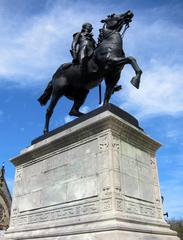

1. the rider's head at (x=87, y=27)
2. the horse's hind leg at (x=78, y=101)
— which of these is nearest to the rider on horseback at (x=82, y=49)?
the rider's head at (x=87, y=27)

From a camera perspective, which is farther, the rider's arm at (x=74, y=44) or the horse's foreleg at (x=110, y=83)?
the rider's arm at (x=74, y=44)

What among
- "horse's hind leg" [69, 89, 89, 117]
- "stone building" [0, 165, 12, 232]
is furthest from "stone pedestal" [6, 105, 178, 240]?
"stone building" [0, 165, 12, 232]

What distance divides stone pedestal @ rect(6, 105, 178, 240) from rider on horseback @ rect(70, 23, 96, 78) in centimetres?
182

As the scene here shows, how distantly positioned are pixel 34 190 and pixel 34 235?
4.67ft

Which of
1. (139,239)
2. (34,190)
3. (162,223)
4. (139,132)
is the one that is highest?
Answer: (139,132)

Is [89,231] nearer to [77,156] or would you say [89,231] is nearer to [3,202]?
[77,156]

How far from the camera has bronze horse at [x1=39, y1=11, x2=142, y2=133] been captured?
9.25 m

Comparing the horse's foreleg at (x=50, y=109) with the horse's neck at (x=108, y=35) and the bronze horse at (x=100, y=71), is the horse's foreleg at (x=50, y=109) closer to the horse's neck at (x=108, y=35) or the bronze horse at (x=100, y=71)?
the bronze horse at (x=100, y=71)

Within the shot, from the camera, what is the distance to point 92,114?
8.92m

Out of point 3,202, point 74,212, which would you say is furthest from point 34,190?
point 3,202

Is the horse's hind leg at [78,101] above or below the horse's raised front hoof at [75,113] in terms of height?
above

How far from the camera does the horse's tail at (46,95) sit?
11360 millimetres

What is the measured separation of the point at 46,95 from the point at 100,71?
2.68 meters

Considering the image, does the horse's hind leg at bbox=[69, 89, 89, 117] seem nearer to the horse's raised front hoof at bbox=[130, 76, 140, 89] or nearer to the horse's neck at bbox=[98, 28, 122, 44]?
the horse's neck at bbox=[98, 28, 122, 44]
